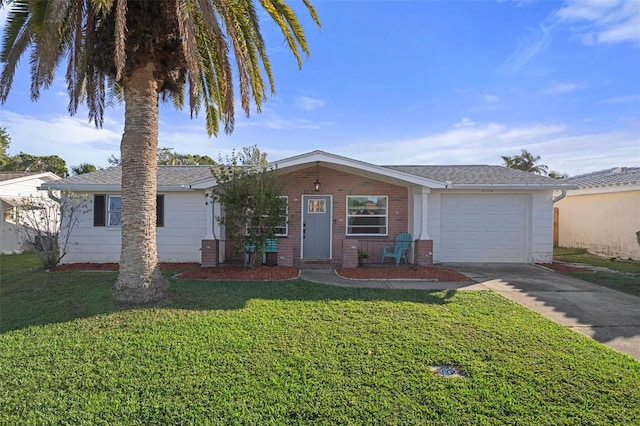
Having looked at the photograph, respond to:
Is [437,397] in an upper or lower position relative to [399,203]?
lower

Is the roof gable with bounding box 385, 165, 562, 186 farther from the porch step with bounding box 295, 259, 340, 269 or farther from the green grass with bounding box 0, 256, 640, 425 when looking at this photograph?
the green grass with bounding box 0, 256, 640, 425

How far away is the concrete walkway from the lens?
5.43m

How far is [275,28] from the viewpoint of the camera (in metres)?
7.97

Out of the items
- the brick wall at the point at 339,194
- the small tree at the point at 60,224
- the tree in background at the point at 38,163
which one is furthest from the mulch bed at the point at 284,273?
the tree in background at the point at 38,163

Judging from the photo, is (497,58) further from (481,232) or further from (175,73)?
(175,73)

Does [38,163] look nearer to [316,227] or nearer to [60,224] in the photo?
[60,224]

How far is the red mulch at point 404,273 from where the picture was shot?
927cm

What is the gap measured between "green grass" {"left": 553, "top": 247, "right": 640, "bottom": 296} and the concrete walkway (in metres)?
0.49

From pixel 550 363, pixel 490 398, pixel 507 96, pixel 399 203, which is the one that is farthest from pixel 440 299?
pixel 507 96

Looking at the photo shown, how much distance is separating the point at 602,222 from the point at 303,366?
647 inches

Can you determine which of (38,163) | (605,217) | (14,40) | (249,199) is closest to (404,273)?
(249,199)

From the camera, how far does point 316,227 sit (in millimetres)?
12289

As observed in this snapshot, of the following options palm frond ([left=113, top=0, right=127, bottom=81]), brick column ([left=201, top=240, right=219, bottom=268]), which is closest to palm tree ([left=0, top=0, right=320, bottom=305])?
palm frond ([left=113, top=0, right=127, bottom=81])

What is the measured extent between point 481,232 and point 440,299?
617 centimetres
